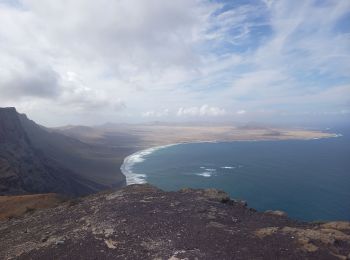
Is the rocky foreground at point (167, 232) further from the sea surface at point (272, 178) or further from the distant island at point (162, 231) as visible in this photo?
the sea surface at point (272, 178)

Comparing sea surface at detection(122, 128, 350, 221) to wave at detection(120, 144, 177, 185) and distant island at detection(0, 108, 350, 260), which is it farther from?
distant island at detection(0, 108, 350, 260)

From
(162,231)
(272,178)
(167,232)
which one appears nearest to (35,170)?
(272,178)

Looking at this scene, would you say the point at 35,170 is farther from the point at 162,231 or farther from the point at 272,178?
the point at 162,231

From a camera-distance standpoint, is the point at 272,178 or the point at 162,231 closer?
the point at 162,231

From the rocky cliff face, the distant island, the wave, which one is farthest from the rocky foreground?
the wave

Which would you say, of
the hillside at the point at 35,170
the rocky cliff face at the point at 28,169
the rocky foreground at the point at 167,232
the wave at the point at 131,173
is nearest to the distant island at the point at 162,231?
the rocky foreground at the point at 167,232
